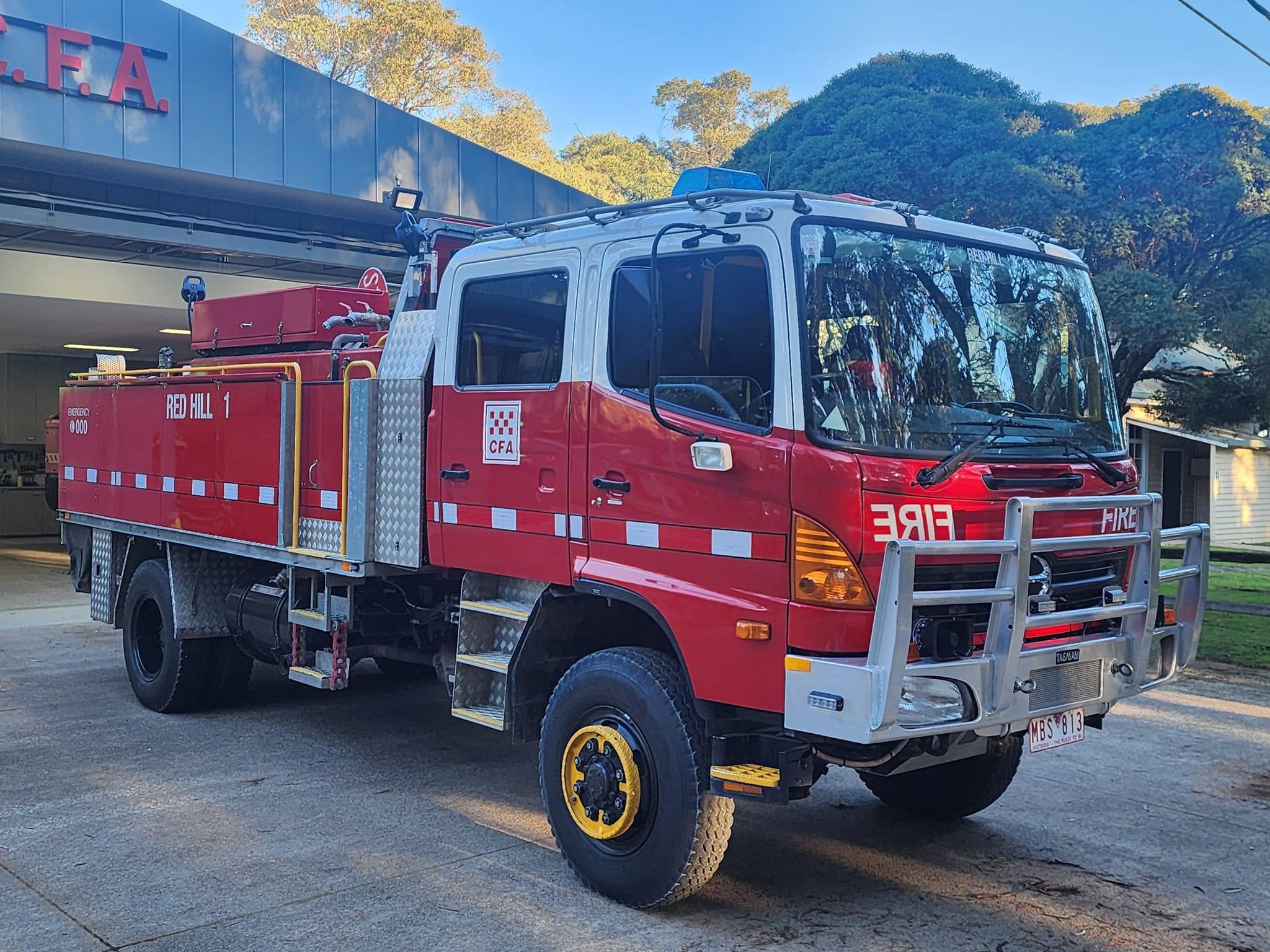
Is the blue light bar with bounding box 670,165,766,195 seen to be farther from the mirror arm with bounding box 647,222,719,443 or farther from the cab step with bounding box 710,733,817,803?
the cab step with bounding box 710,733,817,803

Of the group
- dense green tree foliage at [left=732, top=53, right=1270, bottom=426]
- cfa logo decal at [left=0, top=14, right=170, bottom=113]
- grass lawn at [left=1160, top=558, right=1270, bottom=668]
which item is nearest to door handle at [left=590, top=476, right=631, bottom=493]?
grass lawn at [left=1160, top=558, right=1270, bottom=668]

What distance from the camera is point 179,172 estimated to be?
14086 mm

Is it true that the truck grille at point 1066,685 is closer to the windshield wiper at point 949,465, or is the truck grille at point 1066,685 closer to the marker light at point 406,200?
the windshield wiper at point 949,465

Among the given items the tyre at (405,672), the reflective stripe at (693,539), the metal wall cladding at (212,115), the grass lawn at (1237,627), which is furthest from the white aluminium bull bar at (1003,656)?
the metal wall cladding at (212,115)

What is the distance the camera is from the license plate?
446 centimetres

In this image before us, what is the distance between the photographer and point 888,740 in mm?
3994

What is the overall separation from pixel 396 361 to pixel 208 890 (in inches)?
107

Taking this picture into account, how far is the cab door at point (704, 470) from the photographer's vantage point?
4.29 m

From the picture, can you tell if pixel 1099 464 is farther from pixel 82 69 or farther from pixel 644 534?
pixel 82 69

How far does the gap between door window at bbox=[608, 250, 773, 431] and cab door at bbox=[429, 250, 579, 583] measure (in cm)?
56

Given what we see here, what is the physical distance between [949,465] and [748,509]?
74 centimetres

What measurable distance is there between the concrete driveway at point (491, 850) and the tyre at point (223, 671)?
12 centimetres

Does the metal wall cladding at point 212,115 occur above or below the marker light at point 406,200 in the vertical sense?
above

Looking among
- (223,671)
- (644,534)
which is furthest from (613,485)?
(223,671)
